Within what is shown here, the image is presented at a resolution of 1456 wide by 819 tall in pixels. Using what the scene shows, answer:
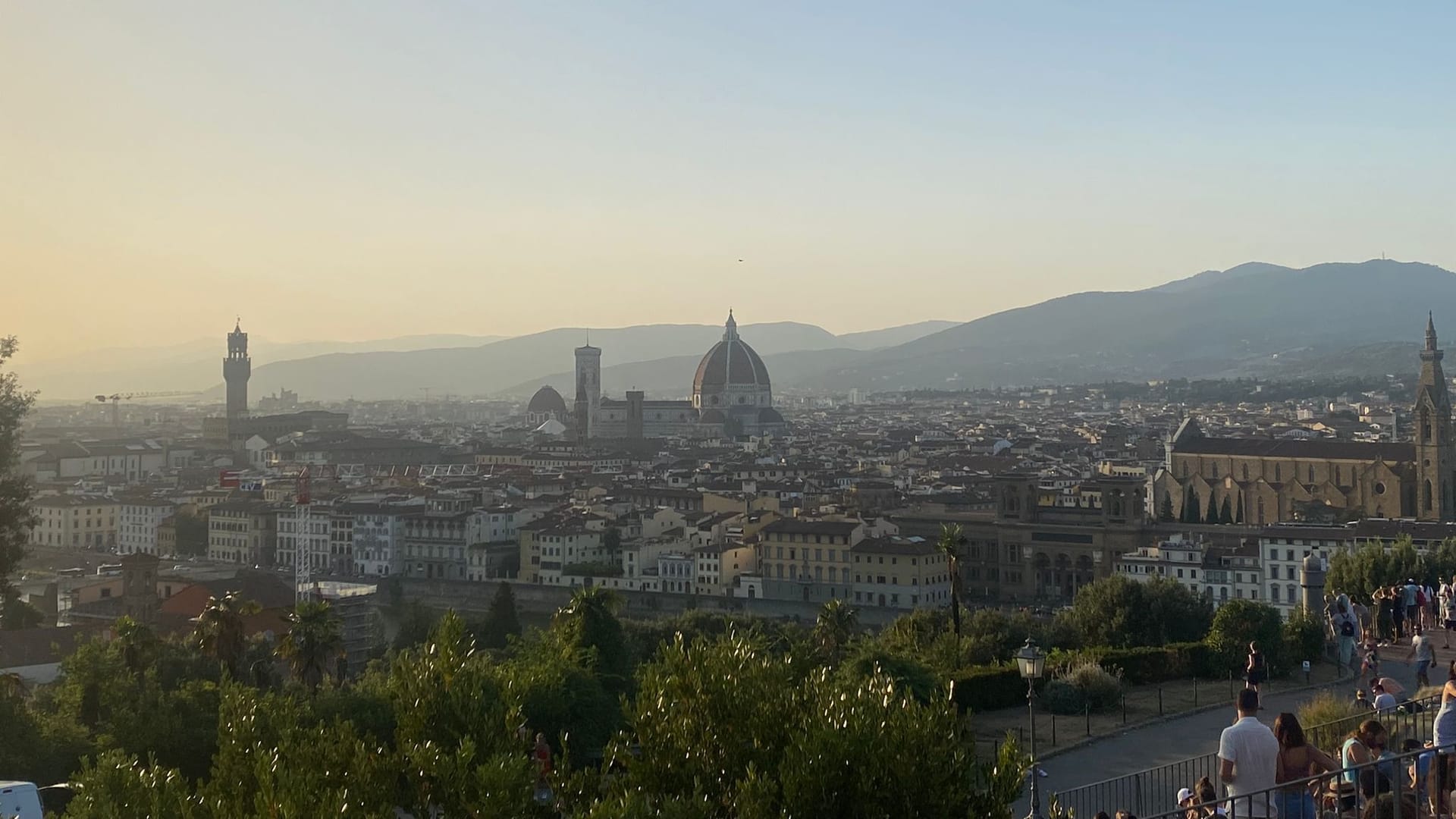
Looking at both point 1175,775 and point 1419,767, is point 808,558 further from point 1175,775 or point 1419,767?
point 1419,767

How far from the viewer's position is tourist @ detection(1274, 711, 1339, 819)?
7.05 metres

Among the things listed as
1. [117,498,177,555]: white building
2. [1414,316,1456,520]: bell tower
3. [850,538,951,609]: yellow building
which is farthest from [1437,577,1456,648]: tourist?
[117,498,177,555]: white building

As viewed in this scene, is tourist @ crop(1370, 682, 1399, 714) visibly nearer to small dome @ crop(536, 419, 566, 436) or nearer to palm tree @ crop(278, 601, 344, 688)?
palm tree @ crop(278, 601, 344, 688)

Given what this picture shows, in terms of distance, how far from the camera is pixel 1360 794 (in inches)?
278

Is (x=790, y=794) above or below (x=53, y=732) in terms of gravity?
above

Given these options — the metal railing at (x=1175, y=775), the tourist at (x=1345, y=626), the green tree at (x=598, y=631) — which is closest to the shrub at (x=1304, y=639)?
the tourist at (x=1345, y=626)

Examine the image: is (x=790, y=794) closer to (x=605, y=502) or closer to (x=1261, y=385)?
(x=605, y=502)

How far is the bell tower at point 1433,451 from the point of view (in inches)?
2057

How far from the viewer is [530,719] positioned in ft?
49.3

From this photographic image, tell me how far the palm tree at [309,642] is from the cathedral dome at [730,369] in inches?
4642

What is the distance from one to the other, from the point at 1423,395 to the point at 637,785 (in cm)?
4957

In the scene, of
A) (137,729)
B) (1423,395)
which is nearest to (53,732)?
(137,729)

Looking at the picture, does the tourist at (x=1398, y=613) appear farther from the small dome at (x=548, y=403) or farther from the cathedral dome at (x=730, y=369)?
the small dome at (x=548, y=403)

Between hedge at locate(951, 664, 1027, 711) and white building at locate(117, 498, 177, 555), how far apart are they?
5335cm
